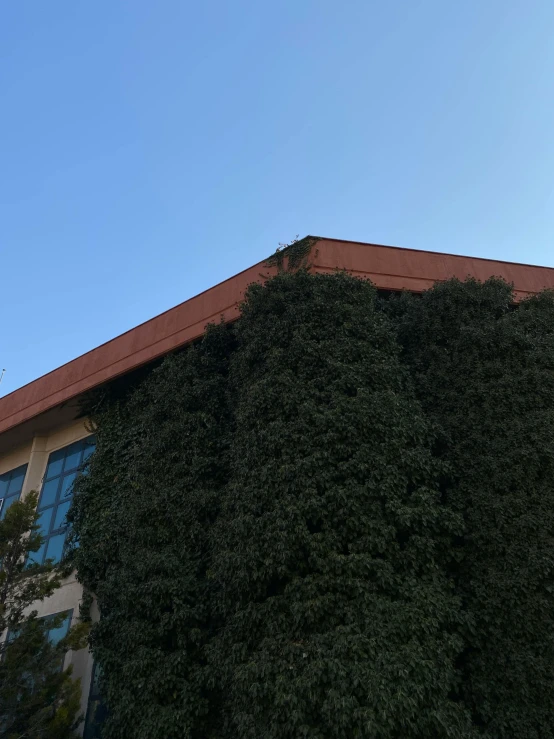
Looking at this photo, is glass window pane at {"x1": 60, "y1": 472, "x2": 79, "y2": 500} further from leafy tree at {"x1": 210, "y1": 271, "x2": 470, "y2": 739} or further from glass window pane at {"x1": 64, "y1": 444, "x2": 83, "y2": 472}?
leafy tree at {"x1": 210, "y1": 271, "x2": 470, "y2": 739}

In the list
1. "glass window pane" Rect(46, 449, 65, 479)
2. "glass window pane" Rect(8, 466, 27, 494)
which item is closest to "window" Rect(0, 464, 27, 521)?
"glass window pane" Rect(8, 466, 27, 494)

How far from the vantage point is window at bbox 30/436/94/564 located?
12203 millimetres

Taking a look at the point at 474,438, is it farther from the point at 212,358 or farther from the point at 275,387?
the point at 212,358

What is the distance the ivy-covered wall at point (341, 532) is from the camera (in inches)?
239

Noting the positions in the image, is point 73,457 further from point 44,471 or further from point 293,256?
point 293,256

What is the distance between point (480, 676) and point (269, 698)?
8.10 feet

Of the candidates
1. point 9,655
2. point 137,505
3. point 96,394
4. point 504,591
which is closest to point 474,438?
point 504,591

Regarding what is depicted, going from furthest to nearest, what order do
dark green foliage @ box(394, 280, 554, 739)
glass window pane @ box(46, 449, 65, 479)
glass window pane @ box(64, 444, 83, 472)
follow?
glass window pane @ box(46, 449, 65, 479), glass window pane @ box(64, 444, 83, 472), dark green foliage @ box(394, 280, 554, 739)

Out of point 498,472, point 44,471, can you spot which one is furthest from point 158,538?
point 44,471

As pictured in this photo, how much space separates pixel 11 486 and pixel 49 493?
199 centimetres

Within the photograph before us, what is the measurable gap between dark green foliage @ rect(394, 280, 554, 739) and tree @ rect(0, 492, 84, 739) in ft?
16.2

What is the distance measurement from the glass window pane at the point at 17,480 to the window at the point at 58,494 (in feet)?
3.08

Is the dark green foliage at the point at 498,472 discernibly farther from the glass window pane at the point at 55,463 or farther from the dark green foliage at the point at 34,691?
the glass window pane at the point at 55,463

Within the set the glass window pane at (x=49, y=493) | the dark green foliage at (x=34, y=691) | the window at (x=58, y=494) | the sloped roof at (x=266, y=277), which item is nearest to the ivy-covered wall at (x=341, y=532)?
the dark green foliage at (x=34, y=691)
